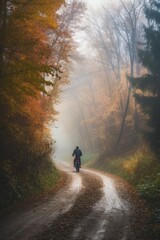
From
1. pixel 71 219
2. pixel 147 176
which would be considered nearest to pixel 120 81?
pixel 147 176

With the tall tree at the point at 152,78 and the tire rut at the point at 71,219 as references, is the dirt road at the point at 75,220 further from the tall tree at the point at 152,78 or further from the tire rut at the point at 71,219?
the tall tree at the point at 152,78

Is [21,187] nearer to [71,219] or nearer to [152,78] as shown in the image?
[71,219]

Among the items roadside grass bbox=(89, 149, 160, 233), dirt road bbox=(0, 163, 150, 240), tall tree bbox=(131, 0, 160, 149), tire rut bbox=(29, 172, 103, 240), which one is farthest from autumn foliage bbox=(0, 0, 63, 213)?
tall tree bbox=(131, 0, 160, 149)

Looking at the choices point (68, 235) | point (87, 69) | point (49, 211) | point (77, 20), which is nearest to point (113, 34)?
point (87, 69)

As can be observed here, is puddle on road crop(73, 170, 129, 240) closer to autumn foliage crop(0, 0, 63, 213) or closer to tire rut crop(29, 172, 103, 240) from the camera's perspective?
tire rut crop(29, 172, 103, 240)

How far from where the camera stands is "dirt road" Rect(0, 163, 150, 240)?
23.7 ft

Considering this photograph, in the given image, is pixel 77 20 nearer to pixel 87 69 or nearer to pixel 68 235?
pixel 68 235

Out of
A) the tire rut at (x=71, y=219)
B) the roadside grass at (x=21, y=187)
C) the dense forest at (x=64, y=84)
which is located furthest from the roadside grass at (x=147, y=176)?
the roadside grass at (x=21, y=187)

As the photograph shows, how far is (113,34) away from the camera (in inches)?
1188

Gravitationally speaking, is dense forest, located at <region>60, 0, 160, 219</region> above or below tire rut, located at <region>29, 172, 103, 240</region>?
above

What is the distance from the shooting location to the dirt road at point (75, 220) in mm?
7215

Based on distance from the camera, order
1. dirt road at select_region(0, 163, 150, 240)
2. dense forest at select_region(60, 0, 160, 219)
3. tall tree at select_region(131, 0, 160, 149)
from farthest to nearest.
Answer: dense forest at select_region(60, 0, 160, 219), tall tree at select_region(131, 0, 160, 149), dirt road at select_region(0, 163, 150, 240)

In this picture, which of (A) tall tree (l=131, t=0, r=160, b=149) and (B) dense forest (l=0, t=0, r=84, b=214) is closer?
(B) dense forest (l=0, t=0, r=84, b=214)

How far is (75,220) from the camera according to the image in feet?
28.3
